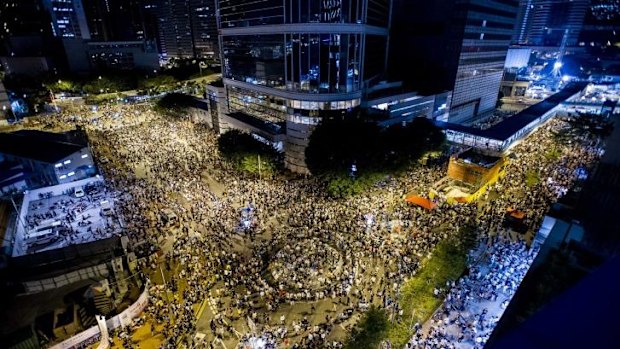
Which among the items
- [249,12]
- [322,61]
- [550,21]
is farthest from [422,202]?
[550,21]

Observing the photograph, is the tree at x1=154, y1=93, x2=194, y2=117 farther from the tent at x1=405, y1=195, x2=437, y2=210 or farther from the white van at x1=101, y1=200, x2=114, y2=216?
the tent at x1=405, y1=195, x2=437, y2=210

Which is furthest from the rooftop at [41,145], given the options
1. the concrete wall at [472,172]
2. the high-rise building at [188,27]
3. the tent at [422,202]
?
the high-rise building at [188,27]

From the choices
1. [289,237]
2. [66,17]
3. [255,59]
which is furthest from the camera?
[66,17]

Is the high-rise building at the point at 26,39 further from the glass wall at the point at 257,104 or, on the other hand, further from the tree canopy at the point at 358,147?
the tree canopy at the point at 358,147

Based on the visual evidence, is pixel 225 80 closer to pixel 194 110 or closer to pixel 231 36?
pixel 231 36

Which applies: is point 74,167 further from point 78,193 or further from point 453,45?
point 453,45
